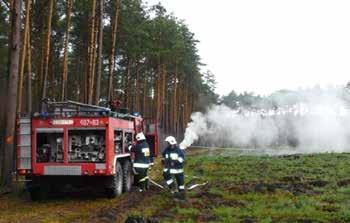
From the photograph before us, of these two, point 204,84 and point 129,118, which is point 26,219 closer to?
point 129,118

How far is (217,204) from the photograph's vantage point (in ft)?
45.3

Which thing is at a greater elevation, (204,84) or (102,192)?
(204,84)

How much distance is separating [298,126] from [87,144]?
45552 mm

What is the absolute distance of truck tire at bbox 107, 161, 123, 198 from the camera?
1523 centimetres

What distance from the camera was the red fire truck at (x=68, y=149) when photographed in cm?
1457

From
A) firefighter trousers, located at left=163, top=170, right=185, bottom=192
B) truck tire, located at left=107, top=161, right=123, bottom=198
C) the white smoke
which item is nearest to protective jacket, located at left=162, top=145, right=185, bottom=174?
firefighter trousers, located at left=163, top=170, right=185, bottom=192

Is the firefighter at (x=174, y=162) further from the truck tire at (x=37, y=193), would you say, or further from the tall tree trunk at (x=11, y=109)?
the tall tree trunk at (x=11, y=109)

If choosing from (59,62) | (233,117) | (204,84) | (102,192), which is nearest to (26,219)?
(102,192)

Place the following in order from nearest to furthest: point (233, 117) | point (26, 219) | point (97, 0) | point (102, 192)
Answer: point (26, 219) < point (102, 192) < point (97, 0) < point (233, 117)

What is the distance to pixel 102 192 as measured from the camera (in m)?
16.7

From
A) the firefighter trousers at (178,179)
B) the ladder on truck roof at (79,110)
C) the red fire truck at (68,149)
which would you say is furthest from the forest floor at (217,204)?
the ladder on truck roof at (79,110)

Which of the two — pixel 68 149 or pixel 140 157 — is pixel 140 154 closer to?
pixel 140 157

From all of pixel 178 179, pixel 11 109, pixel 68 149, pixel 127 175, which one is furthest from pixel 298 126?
pixel 68 149

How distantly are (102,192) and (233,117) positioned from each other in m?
36.2
